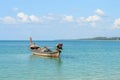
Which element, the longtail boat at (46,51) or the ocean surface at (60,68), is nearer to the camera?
the ocean surface at (60,68)

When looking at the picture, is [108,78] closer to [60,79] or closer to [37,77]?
[60,79]

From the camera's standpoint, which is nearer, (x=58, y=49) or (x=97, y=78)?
(x=97, y=78)

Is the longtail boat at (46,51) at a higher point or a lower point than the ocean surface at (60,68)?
higher

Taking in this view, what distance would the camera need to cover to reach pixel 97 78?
2059cm

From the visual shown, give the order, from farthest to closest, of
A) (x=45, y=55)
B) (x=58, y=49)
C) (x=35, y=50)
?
1. (x=35, y=50)
2. (x=45, y=55)
3. (x=58, y=49)

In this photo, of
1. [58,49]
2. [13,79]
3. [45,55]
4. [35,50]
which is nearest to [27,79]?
[13,79]

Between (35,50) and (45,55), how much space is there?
13.6 feet

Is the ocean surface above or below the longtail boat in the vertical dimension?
below

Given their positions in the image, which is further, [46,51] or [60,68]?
[46,51]

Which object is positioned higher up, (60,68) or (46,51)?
(46,51)

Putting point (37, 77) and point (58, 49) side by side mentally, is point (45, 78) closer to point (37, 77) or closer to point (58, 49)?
point (37, 77)

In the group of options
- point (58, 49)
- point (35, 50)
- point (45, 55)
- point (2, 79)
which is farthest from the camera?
point (35, 50)

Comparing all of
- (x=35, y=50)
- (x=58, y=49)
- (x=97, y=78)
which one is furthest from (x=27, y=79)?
(x=35, y=50)

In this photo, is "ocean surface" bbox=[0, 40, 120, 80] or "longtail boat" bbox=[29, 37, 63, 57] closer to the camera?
"ocean surface" bbox=[0, 40, 120, 80]
